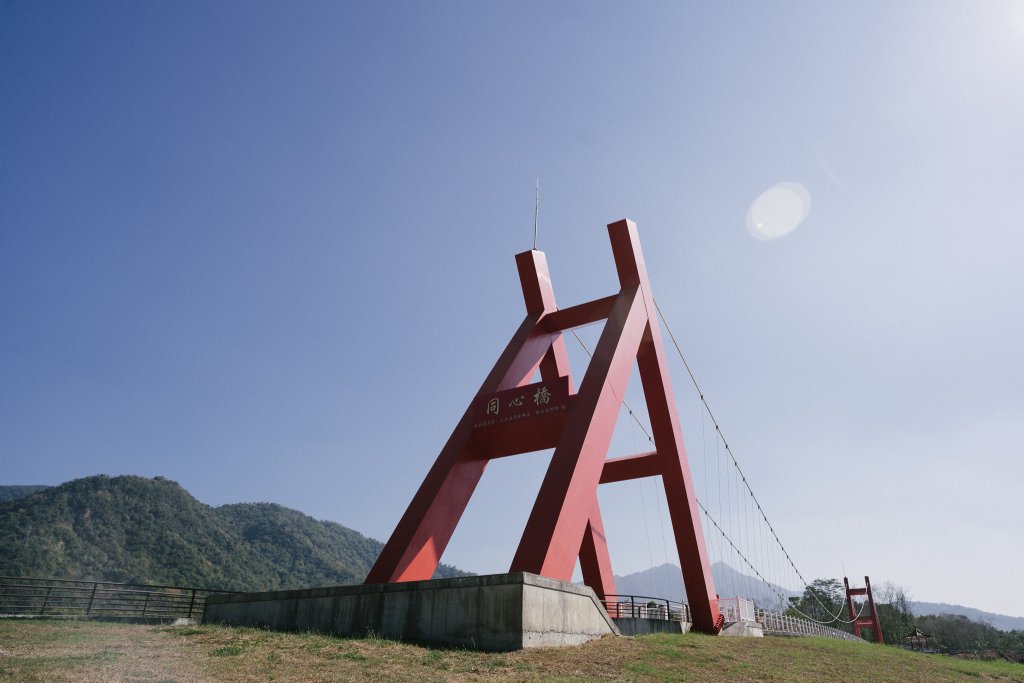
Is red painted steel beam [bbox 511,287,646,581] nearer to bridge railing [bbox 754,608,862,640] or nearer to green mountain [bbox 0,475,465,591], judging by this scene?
bridge railing [bbox 754,608,862,640]

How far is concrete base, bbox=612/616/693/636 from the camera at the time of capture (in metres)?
15.9

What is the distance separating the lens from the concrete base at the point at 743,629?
16.1 m

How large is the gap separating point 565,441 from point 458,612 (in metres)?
4.23

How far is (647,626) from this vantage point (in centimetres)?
1664

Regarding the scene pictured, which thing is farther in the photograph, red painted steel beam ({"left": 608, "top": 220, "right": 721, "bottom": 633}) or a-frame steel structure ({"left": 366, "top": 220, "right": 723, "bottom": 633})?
red painted steel beam ({"left": 608, "top": 220, "right": 721, "bottom": 633})

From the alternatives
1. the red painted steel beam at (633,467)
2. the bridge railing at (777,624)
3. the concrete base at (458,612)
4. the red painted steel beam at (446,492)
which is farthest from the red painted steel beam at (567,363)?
the concrete base at (458,612)

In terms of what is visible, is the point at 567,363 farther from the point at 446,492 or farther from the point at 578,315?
the point at 446,492

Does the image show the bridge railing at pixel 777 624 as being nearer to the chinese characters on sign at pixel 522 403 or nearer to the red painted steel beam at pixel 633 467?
the red painted steel beam at pixel 633 467

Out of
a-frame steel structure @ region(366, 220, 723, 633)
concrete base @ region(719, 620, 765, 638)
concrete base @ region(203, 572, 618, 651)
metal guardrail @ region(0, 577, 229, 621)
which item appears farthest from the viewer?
concrete base @ region(719, 620, 765, 638)

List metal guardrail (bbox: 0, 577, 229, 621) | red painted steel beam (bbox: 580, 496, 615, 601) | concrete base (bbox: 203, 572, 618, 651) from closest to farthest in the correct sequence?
1. concrete base (bbox: 203, 572, 618, 651)
2. metal guardrail (bbox: 0, 577, 229, 621)
3. red painted steel beam (bbox: 580, 496, 615, 601)

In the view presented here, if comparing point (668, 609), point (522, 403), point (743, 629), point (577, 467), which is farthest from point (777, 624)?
point (577, 467)

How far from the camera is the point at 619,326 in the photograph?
15367 millimetres

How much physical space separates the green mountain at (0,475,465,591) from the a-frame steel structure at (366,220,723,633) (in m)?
50.4

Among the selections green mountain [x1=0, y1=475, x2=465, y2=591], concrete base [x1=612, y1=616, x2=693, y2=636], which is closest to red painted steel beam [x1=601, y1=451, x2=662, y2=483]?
concrete base [x1=612, y1=616, x2=693, y2=636]
